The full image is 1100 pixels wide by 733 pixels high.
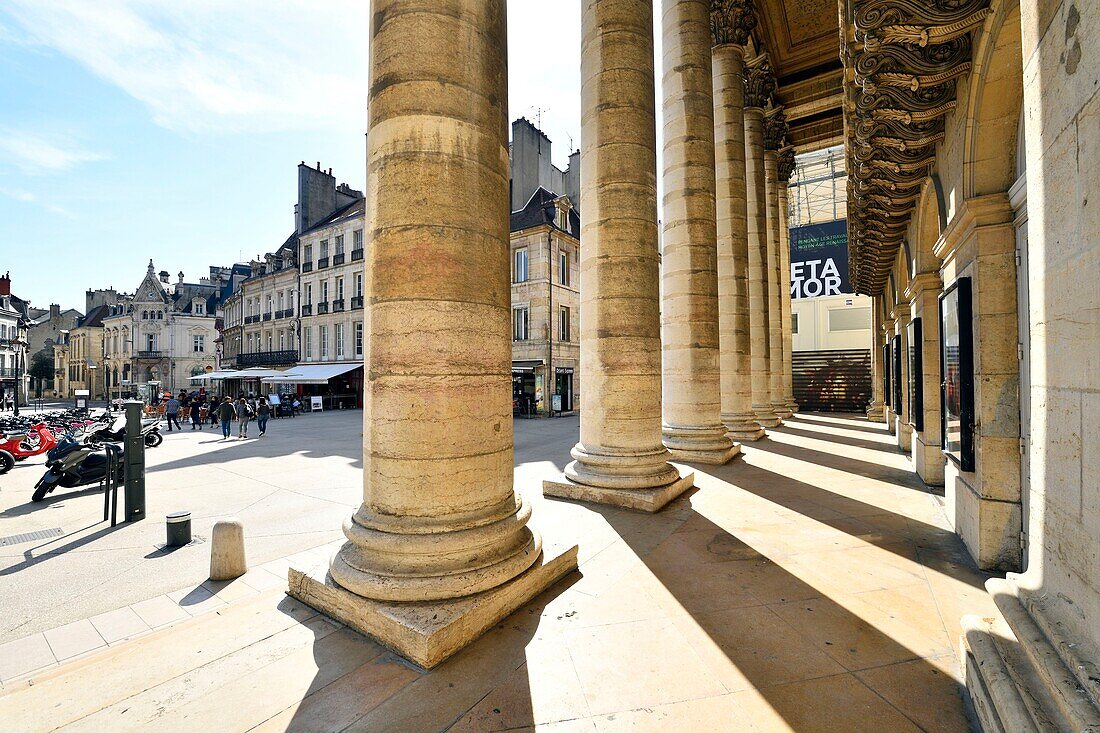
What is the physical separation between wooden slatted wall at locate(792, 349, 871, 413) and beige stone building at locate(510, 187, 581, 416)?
13.0 metres

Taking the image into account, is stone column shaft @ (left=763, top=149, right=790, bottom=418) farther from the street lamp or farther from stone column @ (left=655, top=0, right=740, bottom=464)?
the street lamp

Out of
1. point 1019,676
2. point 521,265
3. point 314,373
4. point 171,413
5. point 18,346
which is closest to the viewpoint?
point 1019,676

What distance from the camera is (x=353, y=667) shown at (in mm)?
3305

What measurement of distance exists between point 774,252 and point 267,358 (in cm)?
3895

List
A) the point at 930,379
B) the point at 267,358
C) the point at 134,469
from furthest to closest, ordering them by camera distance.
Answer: the point at 267,358 < the point at 930,379 < the point at 134,469

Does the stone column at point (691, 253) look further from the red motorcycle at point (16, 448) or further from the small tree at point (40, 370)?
the small tree at point (40, 370)

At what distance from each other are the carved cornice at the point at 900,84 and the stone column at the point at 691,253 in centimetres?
273

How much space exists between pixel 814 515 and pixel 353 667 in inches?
233

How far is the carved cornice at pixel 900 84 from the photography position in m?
4.35

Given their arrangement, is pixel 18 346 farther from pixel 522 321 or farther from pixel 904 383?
pixel 904 383

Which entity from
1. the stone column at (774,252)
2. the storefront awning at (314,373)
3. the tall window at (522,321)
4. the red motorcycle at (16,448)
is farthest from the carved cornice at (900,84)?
the storefront awning at (314,373)

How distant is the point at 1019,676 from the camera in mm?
2387

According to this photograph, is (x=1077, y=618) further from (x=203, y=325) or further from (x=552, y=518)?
(x=203, y=325)

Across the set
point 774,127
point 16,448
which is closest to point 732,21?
point 774,127
